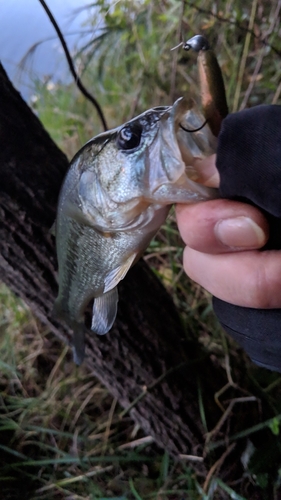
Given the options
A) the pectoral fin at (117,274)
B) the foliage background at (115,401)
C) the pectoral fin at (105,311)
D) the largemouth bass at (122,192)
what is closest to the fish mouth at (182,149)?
the largemouth bass at (122,192)

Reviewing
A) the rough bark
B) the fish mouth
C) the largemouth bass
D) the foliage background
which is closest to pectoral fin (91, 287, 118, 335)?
the largemouth bass

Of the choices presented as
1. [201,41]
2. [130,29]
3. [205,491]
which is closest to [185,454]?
[205,491]

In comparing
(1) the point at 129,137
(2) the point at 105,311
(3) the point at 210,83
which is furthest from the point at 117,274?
(3) the point at 210,83

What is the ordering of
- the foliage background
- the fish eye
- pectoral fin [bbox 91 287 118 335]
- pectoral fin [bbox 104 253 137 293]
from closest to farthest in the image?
the fish eye
pectoral fin [bbox 104 253 137 293]
pectoral fin [bbox 91 287 118 335]
the foliage background

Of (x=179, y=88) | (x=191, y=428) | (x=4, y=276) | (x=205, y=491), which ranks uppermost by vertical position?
(x=4, y=276)

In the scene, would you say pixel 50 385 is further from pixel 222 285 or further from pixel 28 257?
pixel 222 285

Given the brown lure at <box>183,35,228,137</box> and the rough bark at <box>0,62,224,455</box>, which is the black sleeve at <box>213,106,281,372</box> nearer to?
the brown lure at <box>183,35,228,137</box>
